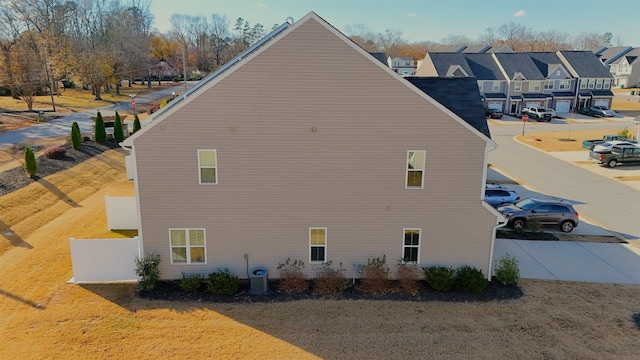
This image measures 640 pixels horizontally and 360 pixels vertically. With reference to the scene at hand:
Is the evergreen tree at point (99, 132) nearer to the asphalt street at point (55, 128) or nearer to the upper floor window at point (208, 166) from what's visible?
the asphalt street at point (55, 128)

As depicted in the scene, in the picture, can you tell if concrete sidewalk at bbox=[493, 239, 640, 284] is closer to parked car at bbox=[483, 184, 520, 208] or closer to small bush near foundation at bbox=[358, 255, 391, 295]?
parked car at bbox=[483, 184, 520, 208]

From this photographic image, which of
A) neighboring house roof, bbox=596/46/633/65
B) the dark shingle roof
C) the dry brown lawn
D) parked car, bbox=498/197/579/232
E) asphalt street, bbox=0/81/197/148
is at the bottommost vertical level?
the dry brown lawn

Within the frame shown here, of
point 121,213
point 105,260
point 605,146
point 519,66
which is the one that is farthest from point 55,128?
point 519,66

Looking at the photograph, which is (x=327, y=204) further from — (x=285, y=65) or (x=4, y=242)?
(x=4, y=242)

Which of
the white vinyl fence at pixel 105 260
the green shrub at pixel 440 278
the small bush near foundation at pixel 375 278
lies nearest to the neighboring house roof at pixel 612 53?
the green shrub at pixel 440 278


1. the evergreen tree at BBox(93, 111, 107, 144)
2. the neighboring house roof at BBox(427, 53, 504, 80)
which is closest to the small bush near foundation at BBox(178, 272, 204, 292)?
the evergreen tree at BBox(93, 111, 107, 144)

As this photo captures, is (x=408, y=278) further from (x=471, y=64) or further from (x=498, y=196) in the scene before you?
(x=471, y=64)
